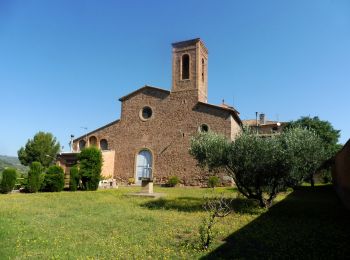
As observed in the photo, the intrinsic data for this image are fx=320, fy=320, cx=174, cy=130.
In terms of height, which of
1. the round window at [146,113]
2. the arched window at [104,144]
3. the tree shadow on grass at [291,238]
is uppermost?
the round window at [146,113]

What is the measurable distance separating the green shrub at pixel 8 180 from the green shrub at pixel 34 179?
85cm

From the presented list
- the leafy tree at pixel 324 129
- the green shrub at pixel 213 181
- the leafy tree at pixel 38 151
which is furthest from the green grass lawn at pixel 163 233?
the leafy tree at pixel 38 151

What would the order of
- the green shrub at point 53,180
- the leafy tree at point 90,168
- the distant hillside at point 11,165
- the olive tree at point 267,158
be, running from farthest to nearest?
1. the distant hillside at point 11,165
2. the leafy tree at point 90,168
3. the green shrub at point 53,180
4. the olive tree at point 267,158

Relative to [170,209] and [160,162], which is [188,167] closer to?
[160,162]

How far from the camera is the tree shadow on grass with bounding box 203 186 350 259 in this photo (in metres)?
6.47

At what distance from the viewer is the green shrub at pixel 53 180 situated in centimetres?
2084

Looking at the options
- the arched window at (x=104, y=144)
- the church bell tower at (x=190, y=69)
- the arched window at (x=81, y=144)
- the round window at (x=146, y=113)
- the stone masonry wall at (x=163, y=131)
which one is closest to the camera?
the stone masonry wall at (x=163, y=131)

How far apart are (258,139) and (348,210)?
4.41 meters

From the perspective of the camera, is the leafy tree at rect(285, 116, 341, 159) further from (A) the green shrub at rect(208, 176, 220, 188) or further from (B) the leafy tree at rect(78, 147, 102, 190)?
(B) the leafy tree at rect(78, 147, 102, 190)

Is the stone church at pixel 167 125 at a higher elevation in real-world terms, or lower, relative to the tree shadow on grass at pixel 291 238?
higher

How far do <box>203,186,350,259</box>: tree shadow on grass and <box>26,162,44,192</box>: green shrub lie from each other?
48.4 feet

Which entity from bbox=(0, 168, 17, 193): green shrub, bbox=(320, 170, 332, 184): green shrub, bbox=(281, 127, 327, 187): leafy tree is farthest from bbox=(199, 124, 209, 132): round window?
bbox=(0, 168, 17, 193): green shrub

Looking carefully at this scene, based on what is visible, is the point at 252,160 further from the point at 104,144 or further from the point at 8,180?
the point at 104,144

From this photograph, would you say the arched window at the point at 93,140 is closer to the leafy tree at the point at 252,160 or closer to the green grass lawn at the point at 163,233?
the green grass lawn at the point at 163,233
